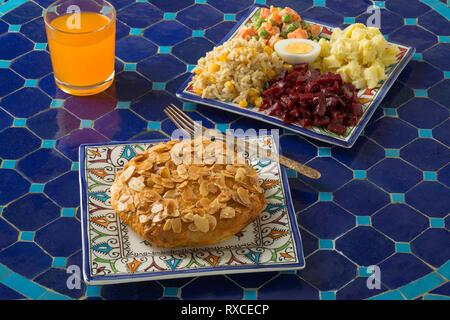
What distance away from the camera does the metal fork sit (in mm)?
3012

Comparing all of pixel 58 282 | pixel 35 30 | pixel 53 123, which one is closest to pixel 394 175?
pixel 58 282

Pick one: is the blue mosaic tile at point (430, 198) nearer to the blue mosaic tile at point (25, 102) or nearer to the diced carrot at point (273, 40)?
the diced carrot at point (273, 40)

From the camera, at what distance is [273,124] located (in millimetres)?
3314

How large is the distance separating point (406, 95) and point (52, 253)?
6.67 ft

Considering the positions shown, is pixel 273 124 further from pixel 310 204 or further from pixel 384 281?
pixel 384 281

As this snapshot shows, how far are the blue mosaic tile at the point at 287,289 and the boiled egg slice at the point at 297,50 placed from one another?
4.44 ft

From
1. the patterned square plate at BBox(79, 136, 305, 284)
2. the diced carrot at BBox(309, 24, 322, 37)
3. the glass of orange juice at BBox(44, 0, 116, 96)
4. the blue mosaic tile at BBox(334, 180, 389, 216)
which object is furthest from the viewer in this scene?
the diced carrot at BBox(309, 24, 322, 37)

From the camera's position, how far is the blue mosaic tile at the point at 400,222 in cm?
286

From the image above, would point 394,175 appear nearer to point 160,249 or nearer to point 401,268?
point 401,268

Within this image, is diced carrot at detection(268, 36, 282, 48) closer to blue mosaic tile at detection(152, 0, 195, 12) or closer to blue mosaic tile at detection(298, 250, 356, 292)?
blue mosaic tile at detection(152, 0, 195, 12)

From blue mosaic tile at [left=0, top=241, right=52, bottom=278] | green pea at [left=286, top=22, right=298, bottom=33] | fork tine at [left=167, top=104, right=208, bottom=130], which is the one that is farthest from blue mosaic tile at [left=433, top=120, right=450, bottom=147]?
blue mosaic tile at [left=0, top=241, right=52, bottom=278]

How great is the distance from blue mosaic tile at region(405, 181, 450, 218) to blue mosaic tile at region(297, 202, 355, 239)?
12.8 inches

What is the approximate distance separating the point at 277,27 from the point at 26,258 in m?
1.93

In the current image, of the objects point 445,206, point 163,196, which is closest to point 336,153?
point 445,206
